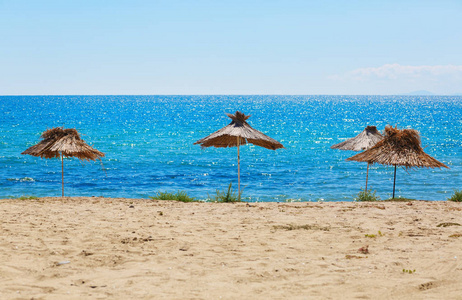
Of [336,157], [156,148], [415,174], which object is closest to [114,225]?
[415,174]

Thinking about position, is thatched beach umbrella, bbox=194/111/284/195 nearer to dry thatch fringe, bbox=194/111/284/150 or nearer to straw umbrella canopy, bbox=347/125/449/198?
dry thatch fringe, bbox=194/111/284/150

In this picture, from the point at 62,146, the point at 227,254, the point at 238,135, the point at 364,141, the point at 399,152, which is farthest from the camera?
the point at 364,141

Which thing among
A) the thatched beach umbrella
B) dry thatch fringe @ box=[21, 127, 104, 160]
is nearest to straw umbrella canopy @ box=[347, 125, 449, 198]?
the thatched beach umbrella

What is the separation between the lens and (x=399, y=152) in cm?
1366

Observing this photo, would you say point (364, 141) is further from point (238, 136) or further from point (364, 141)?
point (238, 136)

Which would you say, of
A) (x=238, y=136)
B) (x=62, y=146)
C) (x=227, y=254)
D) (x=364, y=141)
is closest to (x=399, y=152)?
(x=364, y=141)

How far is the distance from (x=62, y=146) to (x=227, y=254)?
8.48 meters

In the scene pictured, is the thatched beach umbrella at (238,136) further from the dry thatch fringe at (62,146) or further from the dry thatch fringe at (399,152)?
the dry thatch fringe at (62,146)

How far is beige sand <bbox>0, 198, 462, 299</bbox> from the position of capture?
5.42 m

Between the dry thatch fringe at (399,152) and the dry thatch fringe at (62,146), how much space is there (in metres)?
8.54

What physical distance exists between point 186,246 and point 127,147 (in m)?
32.7

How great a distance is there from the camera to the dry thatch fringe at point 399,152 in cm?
1336

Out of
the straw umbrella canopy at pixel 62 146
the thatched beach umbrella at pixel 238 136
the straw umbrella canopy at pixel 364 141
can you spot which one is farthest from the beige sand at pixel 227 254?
the straw umbrella canopy at pixel 364 141

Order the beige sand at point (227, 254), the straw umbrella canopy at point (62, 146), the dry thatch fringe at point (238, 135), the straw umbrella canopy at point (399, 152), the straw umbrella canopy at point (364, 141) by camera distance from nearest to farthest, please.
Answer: the beige sand at point (227, 254), the dry thatch fringe at point (238, 135), the straw umbrella canopy at point (399, 152), the straw umbrella canopy at point (62, 146), the straw umbrella canopy at point (364, 141)
